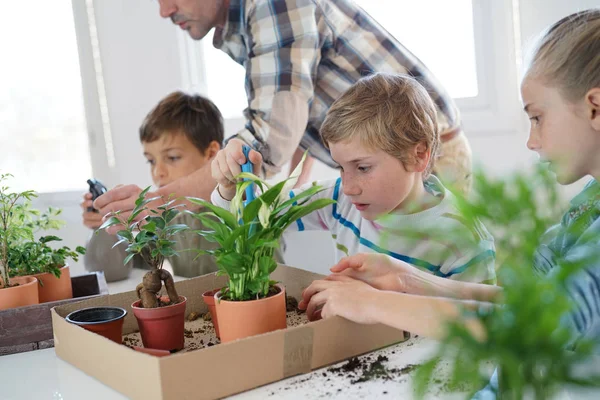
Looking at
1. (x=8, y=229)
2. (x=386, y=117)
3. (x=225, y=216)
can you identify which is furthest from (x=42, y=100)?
(x=225, y=216)

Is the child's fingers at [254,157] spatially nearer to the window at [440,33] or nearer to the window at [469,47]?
Result: the window at [469,47]

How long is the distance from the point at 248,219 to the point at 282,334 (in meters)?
0.20

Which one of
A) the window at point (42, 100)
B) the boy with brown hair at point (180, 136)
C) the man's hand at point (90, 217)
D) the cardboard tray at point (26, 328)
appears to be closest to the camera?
the cardboard tray at point (26, 328)

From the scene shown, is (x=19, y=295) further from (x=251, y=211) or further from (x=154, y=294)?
(x=251, y=211)

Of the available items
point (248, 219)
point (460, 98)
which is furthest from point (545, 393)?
point (460, 98)

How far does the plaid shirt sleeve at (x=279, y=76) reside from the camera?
1661 mm

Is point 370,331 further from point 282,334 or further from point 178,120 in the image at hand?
point 178,120

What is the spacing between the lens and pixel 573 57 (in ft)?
3.49

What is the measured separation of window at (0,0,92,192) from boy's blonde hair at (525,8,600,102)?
260 centimetres

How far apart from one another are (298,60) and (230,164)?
0.48m

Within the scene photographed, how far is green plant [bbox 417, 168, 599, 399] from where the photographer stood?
408 mm

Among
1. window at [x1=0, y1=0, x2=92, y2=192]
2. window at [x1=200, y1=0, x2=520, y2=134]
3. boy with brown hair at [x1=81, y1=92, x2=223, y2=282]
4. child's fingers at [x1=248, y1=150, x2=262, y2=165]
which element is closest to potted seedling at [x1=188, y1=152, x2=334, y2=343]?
child's fingers at [x1=248, y1=150, x2=262, y2=165]

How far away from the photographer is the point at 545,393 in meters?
0.44

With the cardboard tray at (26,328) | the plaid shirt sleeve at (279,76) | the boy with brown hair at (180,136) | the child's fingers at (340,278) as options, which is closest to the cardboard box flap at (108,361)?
the cardboard tray at (26,328)
